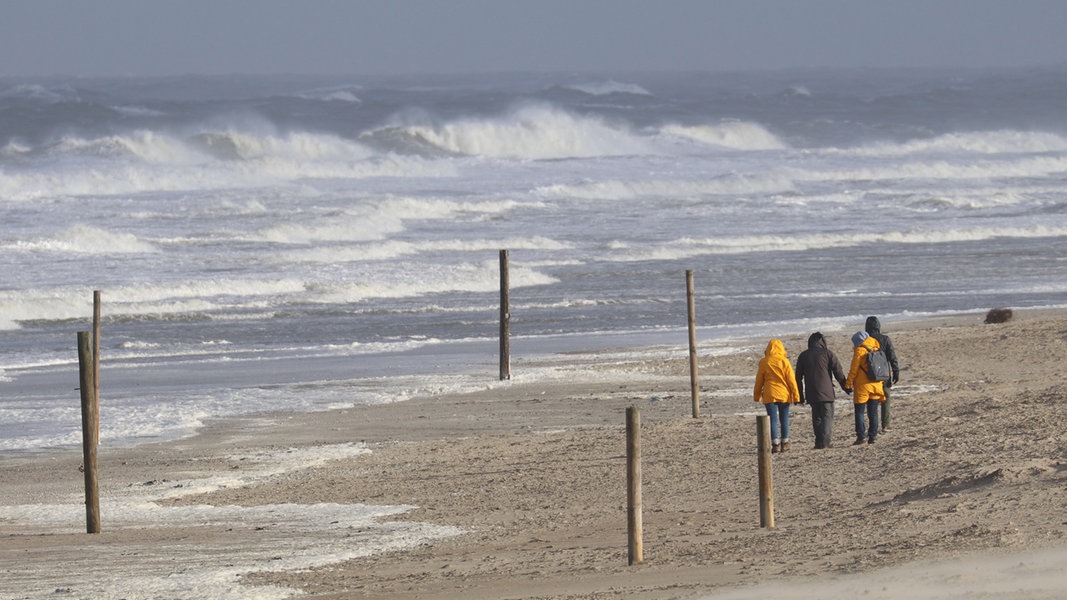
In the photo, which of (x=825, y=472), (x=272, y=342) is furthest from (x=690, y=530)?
(x=272, y=342)

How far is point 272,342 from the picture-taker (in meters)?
21.8

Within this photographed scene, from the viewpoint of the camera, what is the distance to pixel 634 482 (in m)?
8.62

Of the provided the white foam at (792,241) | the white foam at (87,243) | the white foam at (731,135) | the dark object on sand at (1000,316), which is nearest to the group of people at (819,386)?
the dark object on sand at (1000,316)

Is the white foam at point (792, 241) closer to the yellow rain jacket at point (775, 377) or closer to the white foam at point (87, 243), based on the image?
the white foam at point (87, 243)

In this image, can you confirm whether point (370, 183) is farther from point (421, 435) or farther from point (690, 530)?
point (690, 530)

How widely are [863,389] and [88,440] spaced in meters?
5.78

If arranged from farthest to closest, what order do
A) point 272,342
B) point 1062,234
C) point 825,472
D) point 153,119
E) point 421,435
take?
point 153,119 < point 1062,234 < point 272,342 < point 421,435 < point 825,472

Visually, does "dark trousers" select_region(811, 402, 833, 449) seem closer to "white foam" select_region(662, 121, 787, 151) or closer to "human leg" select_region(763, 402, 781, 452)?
"human leg" select_region(763, 402, 781, 452)

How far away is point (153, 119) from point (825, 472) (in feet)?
211

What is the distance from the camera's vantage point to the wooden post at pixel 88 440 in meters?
11.1

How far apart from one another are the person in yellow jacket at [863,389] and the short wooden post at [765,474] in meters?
2.88

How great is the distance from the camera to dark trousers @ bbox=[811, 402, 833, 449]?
12.7m

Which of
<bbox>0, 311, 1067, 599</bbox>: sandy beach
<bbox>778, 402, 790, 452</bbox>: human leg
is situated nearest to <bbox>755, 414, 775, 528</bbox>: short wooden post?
<bbox>0, 311, 1067, 599</bbox>: sandy beach

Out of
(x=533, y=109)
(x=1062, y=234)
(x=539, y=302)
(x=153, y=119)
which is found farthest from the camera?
(x=533, y=109)
